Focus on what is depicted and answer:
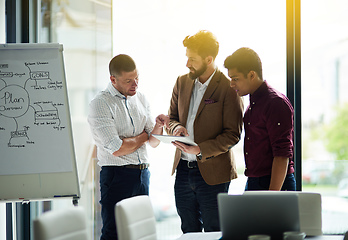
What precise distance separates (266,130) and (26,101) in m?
1.84

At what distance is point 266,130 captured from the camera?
306 centimetres

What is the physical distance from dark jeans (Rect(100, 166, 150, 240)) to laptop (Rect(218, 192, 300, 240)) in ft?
5.12

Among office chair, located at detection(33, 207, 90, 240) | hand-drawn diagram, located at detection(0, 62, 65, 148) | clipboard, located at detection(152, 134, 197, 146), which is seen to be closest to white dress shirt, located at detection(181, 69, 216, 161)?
clipboard, located at detection(152, 134, 197, 146)

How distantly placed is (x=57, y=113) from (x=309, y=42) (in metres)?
2.25

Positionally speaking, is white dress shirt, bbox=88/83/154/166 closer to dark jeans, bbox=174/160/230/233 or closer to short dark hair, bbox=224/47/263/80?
dark jeans, bbox=174/160/230/233

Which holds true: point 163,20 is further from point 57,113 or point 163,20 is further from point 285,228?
point 285,228

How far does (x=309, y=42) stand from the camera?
3947 millimetres

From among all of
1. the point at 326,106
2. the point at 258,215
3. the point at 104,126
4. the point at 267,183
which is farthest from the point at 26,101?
the point at 326,106

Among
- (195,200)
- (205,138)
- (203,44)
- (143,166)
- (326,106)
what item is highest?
(203,44)

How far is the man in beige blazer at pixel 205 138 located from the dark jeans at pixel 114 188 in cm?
32

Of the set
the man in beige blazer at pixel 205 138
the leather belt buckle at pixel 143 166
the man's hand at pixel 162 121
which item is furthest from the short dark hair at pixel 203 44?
the leather belt buckle at pixel 143 166

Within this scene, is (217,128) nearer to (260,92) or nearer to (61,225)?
(260,92)

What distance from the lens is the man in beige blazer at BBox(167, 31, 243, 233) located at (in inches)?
127

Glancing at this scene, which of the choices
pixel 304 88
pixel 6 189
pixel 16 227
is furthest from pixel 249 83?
pixel 16 227
